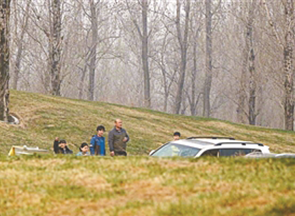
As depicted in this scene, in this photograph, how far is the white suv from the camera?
41.8 feet

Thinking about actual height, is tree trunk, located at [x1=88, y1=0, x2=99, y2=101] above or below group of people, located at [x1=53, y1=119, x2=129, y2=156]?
above

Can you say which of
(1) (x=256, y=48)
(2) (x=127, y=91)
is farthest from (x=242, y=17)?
(2) (x=127, y=91)

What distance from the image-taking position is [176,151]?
1312 cm

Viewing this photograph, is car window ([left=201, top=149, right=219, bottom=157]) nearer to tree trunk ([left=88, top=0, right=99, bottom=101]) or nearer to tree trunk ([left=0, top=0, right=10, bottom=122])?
tree trunk ([left=0, top=0, right=10, bottom=122])

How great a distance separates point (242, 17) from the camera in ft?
139

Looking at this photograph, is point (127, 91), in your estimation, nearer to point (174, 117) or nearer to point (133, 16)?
point (133, 16)

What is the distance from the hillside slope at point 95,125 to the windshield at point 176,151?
29.4ft

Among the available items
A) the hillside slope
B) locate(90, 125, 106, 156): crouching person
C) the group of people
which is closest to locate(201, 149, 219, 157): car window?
the group of people

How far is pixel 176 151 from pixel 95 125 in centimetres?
1483

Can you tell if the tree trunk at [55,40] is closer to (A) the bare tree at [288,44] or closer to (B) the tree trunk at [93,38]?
(A) the bare tree at [288,44]

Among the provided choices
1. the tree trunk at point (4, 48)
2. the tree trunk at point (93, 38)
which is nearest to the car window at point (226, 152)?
the tree trunk at point (4, 48)

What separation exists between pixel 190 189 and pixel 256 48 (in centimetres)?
3752

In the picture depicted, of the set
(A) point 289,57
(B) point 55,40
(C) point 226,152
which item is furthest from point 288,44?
(C) point 226,152

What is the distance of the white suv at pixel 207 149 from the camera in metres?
12.7
